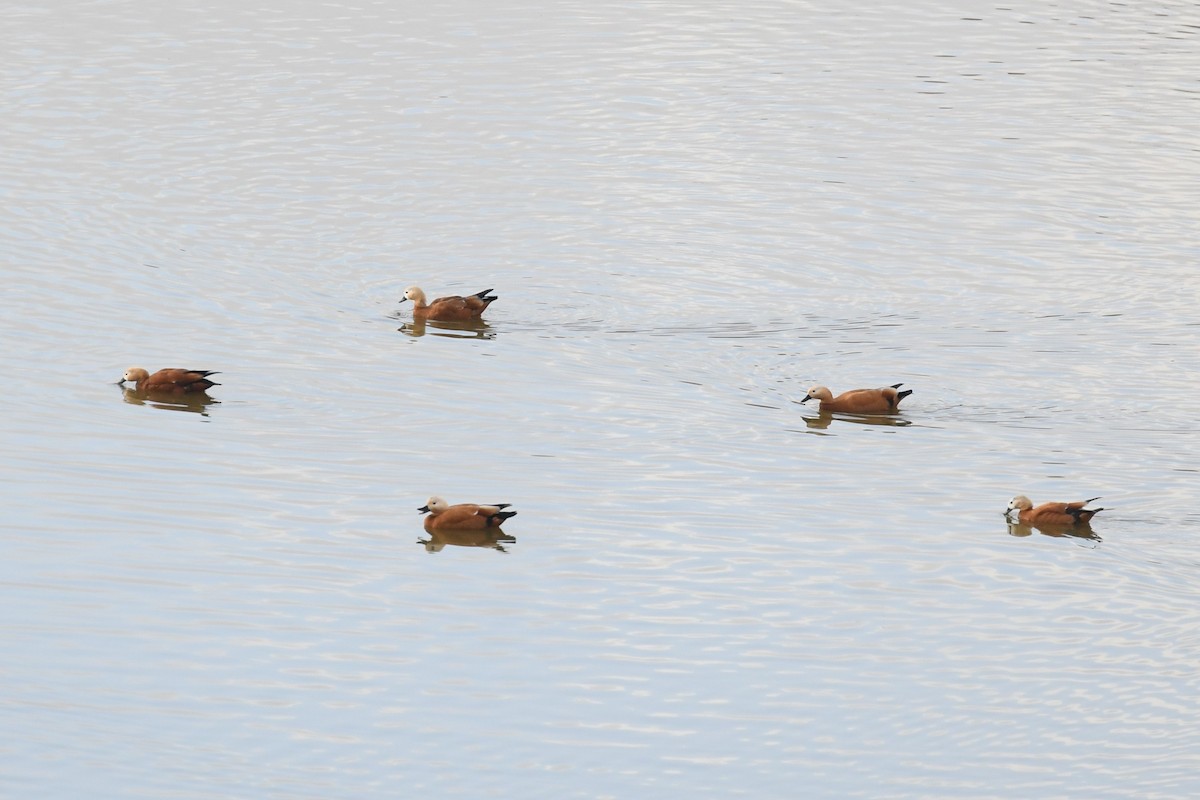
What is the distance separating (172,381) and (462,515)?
211 inches

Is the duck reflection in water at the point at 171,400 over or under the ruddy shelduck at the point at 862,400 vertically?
under

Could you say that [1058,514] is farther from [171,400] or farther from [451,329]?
[171,400]

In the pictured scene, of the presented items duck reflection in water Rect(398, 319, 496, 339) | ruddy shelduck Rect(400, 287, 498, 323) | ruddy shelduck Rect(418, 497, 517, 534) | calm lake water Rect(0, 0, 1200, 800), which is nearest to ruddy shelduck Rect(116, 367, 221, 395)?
calm lake water Rect(0, 0, 1200, 800)

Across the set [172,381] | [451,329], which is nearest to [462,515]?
[172,381]

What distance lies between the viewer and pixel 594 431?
821 inches

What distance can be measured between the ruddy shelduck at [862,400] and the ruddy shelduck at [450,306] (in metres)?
5.13

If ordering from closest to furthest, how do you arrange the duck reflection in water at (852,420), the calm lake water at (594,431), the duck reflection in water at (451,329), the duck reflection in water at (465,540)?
the calm lake water at (594,431), the duck reflection in water at (465,540), the duck reflection in water at (852,420), the duck reflection in water at (451,329)

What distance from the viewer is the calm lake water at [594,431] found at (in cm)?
1406

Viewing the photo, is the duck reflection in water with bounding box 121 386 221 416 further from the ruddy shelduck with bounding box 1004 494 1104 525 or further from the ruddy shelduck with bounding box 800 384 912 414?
the ruddy shelduck with bounding box 1004 494 1104 525

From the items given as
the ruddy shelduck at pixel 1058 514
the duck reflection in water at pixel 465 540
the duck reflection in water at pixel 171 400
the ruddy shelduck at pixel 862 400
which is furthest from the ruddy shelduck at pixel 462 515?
the ruddy shelduck at pixel 862 400

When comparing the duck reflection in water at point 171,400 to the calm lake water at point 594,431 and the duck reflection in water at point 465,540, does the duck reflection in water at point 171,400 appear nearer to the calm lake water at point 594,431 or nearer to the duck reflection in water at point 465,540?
the calm lake water at point 594,431

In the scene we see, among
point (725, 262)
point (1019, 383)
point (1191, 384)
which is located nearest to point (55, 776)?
point (1019, 383)

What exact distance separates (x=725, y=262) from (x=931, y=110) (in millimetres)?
12214

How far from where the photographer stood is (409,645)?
602 inches
